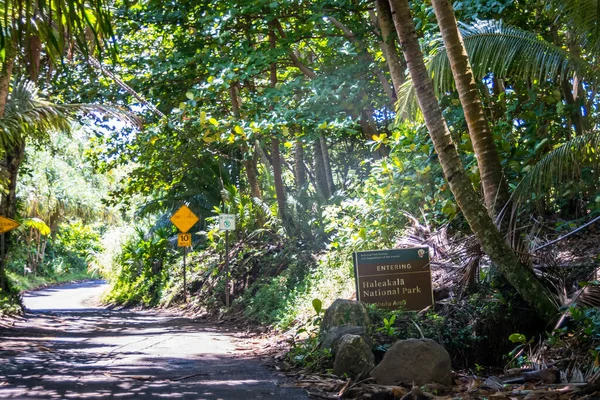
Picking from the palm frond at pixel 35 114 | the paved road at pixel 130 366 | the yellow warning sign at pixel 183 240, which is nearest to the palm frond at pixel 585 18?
the paved road at pixel 130 366

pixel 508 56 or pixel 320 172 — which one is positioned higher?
pixel 320 172

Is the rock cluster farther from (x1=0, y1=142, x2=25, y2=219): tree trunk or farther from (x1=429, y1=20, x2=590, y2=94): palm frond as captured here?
(x1=0, y1=142, x2=25, y2=219): tree trunk

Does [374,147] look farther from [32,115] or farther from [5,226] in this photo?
[5,226]

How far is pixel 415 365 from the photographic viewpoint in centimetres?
658

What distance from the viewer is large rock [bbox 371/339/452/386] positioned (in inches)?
257

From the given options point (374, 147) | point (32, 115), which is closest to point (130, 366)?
point (374, 147)

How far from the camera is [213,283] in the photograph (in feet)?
60.6

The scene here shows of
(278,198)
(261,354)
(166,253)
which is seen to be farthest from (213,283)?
(261,354)

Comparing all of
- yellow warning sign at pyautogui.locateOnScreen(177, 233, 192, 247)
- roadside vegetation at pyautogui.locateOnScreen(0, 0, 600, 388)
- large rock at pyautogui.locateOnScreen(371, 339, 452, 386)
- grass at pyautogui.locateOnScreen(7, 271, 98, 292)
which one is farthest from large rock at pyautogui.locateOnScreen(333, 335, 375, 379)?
grass at pyautogui.locateOnScreen(7, 271, 98, 292)

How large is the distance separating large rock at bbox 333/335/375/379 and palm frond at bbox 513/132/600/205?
259 cm

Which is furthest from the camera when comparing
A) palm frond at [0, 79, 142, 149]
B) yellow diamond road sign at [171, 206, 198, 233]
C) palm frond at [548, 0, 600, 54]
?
yellow diamond road sign at [171, 206, 198, 233]

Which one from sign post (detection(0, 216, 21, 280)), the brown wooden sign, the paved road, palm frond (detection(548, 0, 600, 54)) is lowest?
the paved road

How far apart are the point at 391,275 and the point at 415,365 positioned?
8.26 feet

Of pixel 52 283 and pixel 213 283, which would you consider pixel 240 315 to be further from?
pixel 52 283
